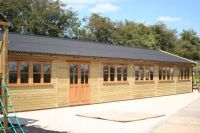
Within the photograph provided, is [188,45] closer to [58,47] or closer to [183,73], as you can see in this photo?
[183,73]

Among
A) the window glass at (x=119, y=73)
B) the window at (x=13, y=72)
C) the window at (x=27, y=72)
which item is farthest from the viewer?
the window glass at (x=119, y=73)

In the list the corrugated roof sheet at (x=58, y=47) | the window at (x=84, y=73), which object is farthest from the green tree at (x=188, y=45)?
the window at (x=84, y=73)

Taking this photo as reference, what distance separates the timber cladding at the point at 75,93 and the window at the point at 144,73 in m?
0.28

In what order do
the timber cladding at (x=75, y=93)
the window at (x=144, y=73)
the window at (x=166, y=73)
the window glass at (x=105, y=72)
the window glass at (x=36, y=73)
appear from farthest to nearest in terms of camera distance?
the window at (x=166, y=73) → the window at (x=144, y=73) → the window glass at (x=105, y=72) → the window glass at (x=36, y=73) → the timber cladding at (x=75, y=93)

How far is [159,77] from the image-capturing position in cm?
2894

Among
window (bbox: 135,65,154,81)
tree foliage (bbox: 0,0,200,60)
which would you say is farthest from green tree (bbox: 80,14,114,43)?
window (bbox: 135,65,154,81)

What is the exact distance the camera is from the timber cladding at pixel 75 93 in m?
A: 17.8

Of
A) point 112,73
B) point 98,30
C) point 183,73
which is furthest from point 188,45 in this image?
point 112,73

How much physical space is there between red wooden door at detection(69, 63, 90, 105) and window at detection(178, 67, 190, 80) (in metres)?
13.0

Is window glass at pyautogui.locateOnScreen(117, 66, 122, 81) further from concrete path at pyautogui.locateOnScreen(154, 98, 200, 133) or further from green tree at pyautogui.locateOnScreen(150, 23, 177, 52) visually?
green tree at pyautogui.locateOnScreen(150, 23, 177, 52)

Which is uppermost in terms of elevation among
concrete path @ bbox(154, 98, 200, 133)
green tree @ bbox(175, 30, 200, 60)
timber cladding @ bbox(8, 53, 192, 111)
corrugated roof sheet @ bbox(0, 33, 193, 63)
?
green tree @ bbox(175, 30, 200, 60)

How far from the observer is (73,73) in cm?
2069

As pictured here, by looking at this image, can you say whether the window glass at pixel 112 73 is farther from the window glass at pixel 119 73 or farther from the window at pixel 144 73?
the window at pixel 144 73

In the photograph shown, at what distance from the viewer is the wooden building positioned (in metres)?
17.7
